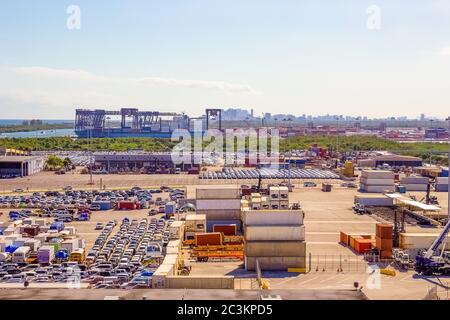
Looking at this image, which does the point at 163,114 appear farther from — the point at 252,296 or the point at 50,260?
the point at 252,296

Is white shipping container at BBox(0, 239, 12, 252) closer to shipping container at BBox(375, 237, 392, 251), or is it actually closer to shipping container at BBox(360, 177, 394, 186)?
shipping container at BBox(375, 237, 392, 251)

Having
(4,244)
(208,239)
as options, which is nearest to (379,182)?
(208,239)

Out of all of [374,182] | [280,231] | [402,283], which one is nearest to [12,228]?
[280,231]

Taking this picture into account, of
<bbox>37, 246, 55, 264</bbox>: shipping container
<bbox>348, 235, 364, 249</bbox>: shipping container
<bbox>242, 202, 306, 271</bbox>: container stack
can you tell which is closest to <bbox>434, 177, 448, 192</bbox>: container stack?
<bbox>348, 235, 364, 249</bbox>: shipping container
